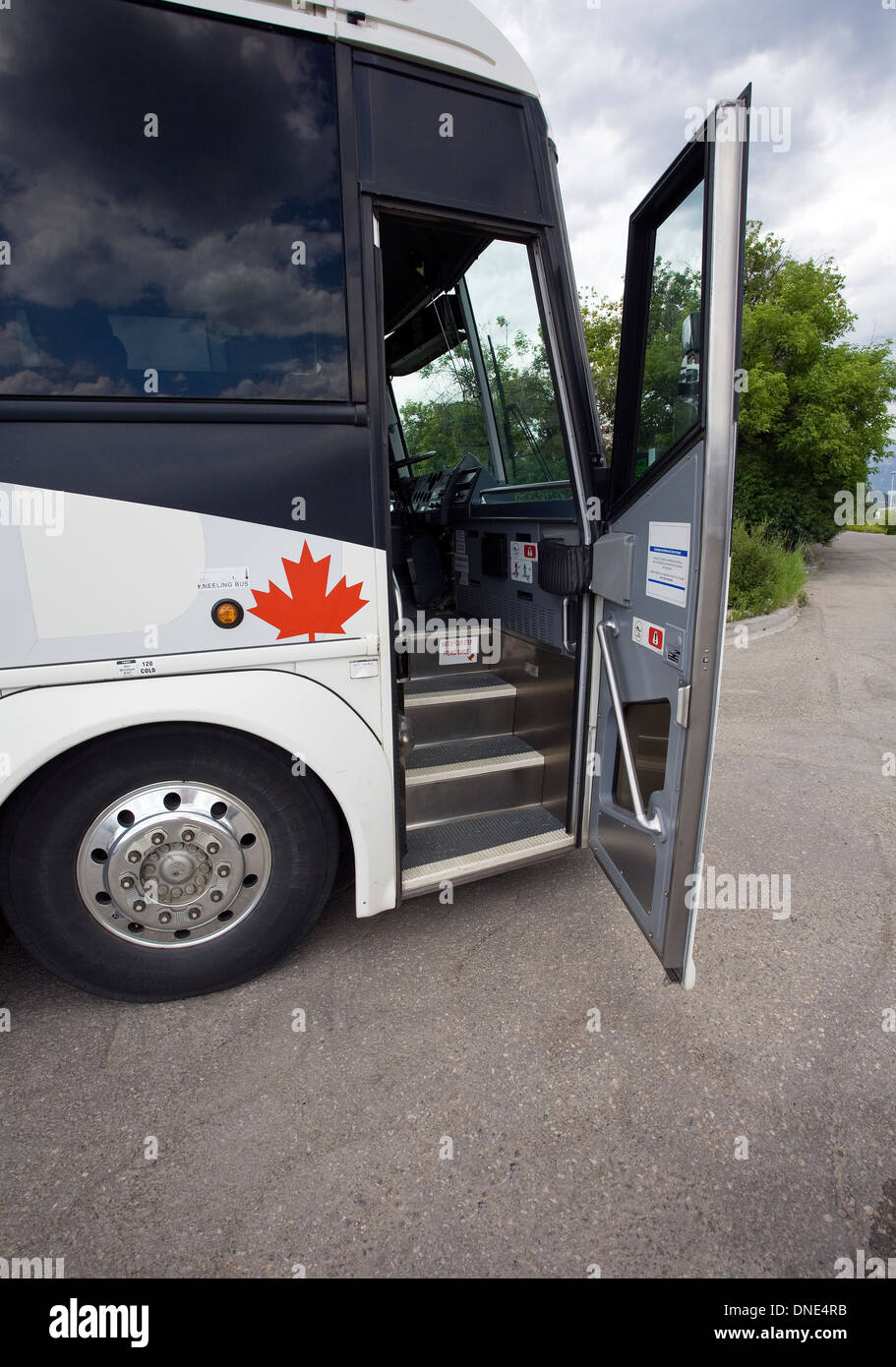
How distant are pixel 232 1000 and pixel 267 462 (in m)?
1.86

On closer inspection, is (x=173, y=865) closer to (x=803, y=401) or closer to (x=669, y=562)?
(x=669, y=562)

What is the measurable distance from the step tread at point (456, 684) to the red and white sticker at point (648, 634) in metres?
1.14

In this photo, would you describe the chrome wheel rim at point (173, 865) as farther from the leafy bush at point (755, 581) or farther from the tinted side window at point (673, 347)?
the leafy bush at point (755, 581)

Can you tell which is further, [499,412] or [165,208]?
[499,412]

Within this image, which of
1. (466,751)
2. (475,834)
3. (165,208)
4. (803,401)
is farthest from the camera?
(803,401)

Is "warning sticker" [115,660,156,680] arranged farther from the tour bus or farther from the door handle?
the door handle

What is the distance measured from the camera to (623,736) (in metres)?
2.68

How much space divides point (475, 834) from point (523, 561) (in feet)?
4.34

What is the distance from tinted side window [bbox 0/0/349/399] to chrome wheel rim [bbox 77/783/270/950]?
127 centimetres

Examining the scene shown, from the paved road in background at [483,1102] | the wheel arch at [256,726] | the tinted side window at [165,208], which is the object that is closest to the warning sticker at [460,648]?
the paved road in background at [483,1102]

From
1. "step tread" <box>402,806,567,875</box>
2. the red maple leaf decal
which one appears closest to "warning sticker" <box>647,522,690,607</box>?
the red maple leaf decal

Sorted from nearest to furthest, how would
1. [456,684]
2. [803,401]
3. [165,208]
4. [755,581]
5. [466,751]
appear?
1. [165,208]
2. [466,751]
3. [456,684]
4. [755,581]
5. [803,401]

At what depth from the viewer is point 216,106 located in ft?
6.71

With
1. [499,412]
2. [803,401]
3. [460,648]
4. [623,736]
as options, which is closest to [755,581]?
Answer: [803,401]
